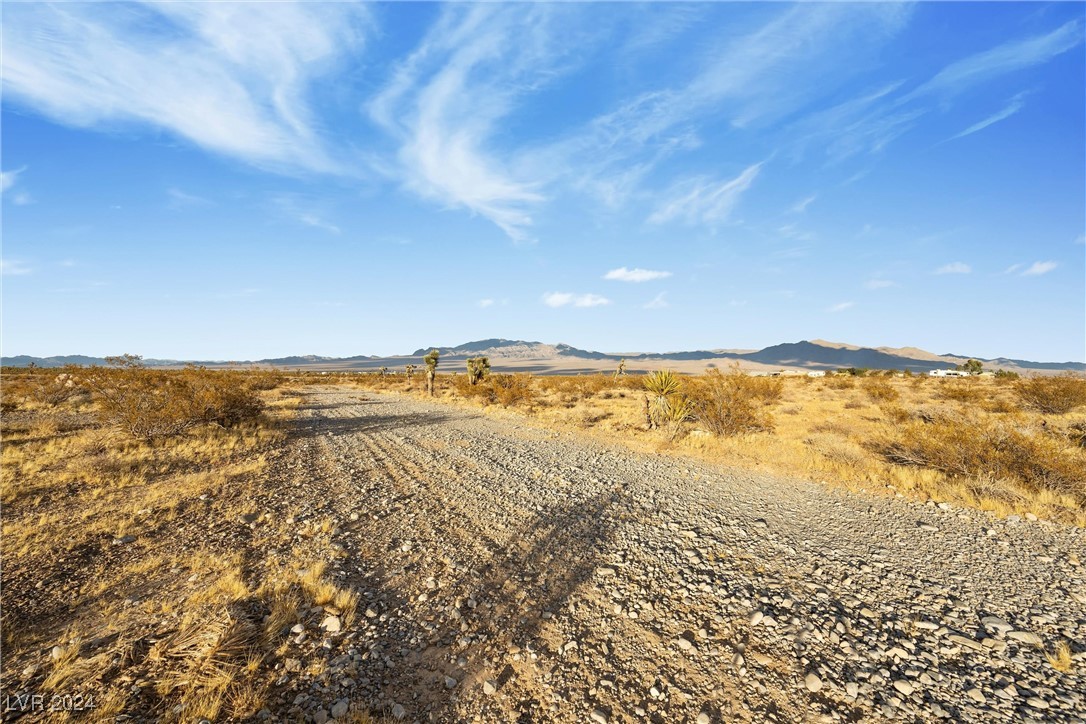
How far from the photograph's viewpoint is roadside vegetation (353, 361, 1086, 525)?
9.03 metres

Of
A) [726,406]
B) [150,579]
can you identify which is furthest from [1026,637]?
[726,406]

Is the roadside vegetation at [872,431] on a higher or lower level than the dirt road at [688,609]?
higher

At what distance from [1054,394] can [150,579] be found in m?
35.0

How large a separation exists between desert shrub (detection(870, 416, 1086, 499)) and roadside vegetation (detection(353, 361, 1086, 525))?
0.02m

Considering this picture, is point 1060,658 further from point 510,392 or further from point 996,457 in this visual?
point 510,392

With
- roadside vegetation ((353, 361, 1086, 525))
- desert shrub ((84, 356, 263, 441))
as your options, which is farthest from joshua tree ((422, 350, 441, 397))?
desert shrub ((84, 356, 263, 441))

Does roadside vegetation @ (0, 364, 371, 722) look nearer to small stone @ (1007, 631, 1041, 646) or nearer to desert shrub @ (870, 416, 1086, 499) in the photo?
small stone @ (1007, 631, 1041, 646)

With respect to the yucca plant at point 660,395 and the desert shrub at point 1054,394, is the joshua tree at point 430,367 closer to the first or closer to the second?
the yucca plant at point 660,395

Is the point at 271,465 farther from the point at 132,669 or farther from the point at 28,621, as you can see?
the point at 132,669

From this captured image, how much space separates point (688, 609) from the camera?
501 cm

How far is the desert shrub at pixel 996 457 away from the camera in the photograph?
8859 mm

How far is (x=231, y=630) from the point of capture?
4148 millimetres

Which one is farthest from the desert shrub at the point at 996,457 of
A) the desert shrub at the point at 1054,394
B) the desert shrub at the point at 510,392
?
the desert shrub at the point at 510,392

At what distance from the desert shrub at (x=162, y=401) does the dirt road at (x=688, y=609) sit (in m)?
7.74
